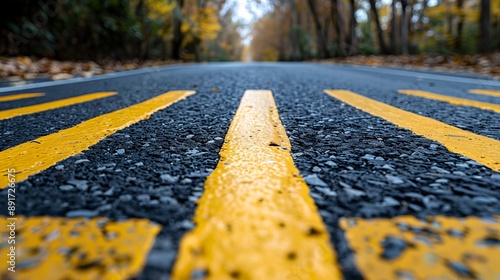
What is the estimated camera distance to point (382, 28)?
1945 centimetres

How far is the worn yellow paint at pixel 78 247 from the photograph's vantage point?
1.66 feet

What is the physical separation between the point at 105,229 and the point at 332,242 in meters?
0.44

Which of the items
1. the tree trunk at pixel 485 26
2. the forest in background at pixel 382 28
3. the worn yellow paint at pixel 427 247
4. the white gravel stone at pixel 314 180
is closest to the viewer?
the worn yellow paint at pixel 427 247

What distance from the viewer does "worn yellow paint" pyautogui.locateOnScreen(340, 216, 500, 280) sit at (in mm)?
500

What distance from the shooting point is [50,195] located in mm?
753

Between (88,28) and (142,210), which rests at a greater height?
(88,28)

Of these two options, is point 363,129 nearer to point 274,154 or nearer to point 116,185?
point 274,154

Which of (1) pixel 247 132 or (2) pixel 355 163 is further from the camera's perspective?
(1) pixel 247 132

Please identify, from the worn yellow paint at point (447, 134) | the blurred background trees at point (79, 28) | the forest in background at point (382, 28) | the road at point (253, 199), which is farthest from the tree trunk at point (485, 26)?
the blurred background trees at point (79, 28)

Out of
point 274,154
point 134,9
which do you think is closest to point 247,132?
point 274,154

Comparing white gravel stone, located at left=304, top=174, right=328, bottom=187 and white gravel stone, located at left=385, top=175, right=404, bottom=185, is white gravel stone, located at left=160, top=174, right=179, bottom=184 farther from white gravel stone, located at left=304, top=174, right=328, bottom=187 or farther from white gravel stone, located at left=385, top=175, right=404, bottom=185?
white gravel stone, located at left=385, top=175, right=404, bottom=185

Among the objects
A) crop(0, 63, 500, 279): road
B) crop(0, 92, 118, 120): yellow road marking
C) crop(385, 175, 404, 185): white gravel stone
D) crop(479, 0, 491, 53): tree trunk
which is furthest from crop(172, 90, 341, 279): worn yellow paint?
crop(479, 0, 491, 53): tree trunk

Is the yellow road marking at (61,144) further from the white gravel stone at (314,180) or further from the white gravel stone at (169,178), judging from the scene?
the white gravel stone at (314,180)

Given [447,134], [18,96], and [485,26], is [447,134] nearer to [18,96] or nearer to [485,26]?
[18,96]
